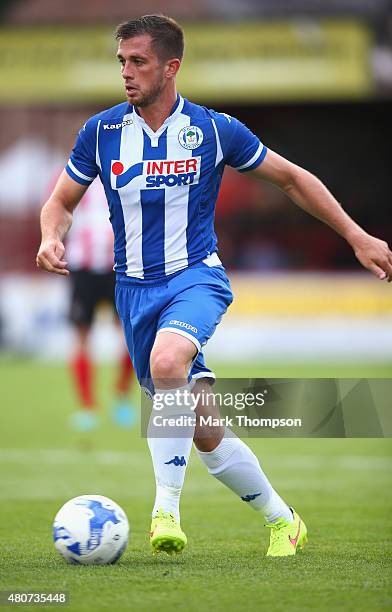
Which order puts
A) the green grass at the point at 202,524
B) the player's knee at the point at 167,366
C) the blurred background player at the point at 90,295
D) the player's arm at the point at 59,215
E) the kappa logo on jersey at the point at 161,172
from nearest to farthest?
the green grass at the point at 202,524
the player's knee at the point at 167,366
the player's arm at the point at 59,215
the kappa logo on jersey at the point at 161,172
the blurred background player at the point at 90,295

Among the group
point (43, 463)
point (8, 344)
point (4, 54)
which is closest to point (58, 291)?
point (8, 344)

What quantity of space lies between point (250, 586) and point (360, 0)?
18.4 m

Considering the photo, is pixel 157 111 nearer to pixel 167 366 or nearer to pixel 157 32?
pixel 157 32

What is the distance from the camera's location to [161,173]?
5266 mm

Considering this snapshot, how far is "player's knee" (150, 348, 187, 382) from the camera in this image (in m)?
4.87

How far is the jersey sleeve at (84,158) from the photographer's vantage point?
5.36 meters

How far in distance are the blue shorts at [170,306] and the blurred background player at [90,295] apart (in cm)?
532

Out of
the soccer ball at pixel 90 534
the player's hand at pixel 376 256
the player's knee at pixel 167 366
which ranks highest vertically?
the player's hand at pixel 376 256

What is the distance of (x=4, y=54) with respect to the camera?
22.3 metres

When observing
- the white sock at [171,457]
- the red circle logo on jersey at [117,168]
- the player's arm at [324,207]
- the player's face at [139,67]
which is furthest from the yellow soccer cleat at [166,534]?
the player's face at [139,67]

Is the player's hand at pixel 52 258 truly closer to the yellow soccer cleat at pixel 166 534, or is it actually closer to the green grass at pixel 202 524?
the yellow soccer cleat at pixel 166 534

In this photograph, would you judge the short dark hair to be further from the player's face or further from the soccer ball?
the soccer ball

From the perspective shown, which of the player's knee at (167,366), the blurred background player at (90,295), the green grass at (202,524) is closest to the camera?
the green grass at (202,524)

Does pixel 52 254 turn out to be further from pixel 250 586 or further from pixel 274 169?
pixel 250 586
